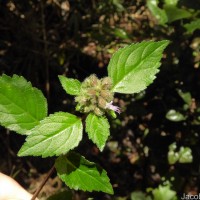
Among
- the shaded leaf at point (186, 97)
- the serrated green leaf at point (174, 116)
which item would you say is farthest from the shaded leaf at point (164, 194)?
the shaded leaf at point (186, 97)

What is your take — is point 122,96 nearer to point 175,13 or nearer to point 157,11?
point 157,11

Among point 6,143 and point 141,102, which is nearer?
point 141,102

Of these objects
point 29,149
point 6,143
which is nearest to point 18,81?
point 29,149

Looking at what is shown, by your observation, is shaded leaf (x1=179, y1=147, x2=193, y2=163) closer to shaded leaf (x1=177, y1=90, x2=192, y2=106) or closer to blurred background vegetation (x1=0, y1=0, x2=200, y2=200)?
blurred background vegetation (x1=0, y1=0, x2=200, y2=200)

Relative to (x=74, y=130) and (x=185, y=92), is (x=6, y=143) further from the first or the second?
(x=74, y=130)

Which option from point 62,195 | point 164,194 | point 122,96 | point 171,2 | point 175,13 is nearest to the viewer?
point 62,195

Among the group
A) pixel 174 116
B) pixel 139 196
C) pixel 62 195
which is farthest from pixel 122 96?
pixel 62 195

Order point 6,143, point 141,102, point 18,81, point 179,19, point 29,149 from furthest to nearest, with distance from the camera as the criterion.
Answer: point 6,143, point 141,102, point 179,19, point 18,81, point 29,149
